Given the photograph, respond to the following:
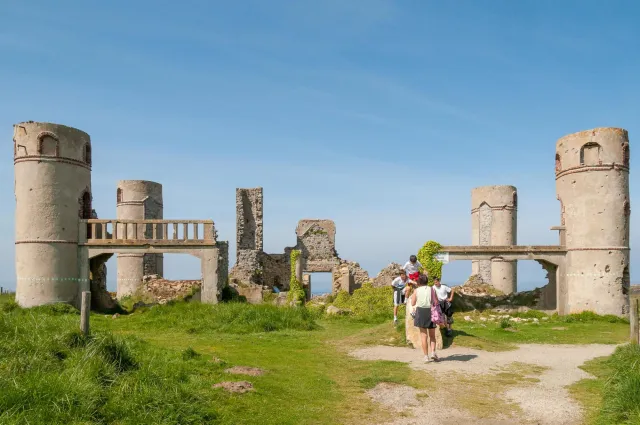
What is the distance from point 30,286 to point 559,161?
73.2 feet

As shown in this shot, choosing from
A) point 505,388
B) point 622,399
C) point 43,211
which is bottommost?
point 505,388

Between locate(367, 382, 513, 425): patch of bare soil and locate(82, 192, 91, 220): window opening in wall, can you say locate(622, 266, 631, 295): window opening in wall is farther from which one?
locate(82, 192, 91, 220): window opening in wall

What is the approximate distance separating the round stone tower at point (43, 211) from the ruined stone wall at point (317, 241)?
49.0 feet

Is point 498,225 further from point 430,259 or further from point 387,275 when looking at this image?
point 430,259

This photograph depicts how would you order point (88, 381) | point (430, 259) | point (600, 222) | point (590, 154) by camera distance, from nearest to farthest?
point (88, 381) < point (600, 222) < point (590, 154) < point (430, 259)

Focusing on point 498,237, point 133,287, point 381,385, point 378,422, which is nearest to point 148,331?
point 381,385

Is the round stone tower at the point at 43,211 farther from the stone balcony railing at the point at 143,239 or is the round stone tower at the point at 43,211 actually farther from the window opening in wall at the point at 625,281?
the window opening in wall at the point at 625,281

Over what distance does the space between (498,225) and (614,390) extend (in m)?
22.5

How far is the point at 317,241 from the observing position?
33.3 metres

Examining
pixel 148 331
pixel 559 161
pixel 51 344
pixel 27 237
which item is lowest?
pixel 148 331

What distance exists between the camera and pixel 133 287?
2838 centimetres

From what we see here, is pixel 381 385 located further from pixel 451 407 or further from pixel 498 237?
pixel 498 237

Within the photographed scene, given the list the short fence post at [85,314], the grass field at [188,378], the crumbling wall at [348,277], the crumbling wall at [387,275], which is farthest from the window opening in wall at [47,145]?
the crumbling wall at [387,275]

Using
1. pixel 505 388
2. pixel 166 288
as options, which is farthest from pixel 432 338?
pixel 166 288
